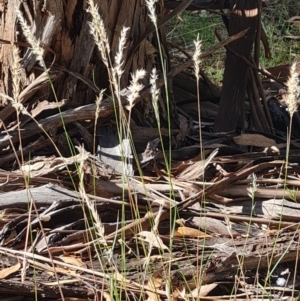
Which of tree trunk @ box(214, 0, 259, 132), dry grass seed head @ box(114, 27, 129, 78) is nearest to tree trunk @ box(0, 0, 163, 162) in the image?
tree trunk @ box(214, 0, 259, 132)

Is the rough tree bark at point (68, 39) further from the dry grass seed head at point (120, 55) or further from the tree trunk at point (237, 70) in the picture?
the dry grass seed head at point (120, 55)

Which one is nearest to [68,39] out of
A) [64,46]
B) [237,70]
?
[64,46]

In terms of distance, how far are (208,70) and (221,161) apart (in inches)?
64.4

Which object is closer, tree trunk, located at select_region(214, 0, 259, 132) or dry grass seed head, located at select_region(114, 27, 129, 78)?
dry grass seed head, located at select_region(114, 27, 129, 78)

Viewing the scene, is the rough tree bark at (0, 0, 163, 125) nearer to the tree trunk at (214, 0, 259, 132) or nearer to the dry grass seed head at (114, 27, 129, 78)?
the tree trunk at (214, 0, 259, 132)

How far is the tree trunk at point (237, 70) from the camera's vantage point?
2.39 meters

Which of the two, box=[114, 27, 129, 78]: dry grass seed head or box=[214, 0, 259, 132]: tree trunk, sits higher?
box=[114, 27, 129, 78]: dry grass seed head

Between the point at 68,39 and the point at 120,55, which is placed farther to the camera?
the point at 68,39

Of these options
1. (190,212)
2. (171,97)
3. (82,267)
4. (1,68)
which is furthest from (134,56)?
(82,267)

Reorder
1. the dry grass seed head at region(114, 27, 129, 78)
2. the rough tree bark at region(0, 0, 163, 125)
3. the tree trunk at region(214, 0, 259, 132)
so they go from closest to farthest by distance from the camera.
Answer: the dry grass seed head at region(114, 27, 129, 78), the rough tree bark at region(0, 0, 163, 125), the tree trunk at region(214, 0, 259, 132)

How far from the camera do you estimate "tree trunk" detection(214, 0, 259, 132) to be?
239cm

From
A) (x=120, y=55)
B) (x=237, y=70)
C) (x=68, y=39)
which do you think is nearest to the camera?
(x=120, y=55)

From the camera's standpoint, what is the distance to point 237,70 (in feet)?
8.09

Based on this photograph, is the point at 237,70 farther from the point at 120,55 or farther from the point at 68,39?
the point at 120,55
